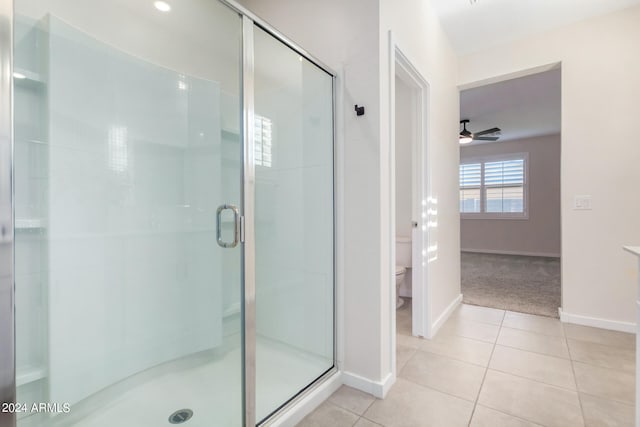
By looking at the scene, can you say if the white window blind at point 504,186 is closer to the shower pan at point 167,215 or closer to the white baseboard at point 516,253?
the white baseboard at point 516,253

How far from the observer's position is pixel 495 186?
6613 millimetres

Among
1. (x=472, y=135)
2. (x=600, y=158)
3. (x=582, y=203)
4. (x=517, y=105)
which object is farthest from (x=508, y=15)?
(x=472, y=135)

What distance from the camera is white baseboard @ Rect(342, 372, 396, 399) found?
1.63 m

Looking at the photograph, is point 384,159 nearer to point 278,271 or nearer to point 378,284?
point 378,284

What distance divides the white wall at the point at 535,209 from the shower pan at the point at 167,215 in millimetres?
6169

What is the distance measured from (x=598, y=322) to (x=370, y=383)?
2.31 metres

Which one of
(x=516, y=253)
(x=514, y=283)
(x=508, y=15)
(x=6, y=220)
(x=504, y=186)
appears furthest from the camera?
(x=504, y=186)

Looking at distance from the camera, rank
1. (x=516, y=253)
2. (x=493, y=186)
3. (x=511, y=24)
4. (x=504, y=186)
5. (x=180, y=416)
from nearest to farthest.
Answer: (x=180, y=416) < (x=511, y=24) < (x=516, y=253) < (x=504, y=186) < (x=493, y=186)

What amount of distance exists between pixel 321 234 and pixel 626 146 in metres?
2.69

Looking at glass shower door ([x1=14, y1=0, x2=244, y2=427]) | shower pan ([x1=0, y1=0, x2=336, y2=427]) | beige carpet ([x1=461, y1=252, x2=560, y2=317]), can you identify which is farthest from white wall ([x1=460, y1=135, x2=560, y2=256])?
glass shower door ([x1=14, y1=0, x2=244, y2=427])

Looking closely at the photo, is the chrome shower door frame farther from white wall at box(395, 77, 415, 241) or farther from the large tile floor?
white wall at box(395, 77, 415, 241)

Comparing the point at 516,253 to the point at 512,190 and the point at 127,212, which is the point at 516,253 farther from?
the point at 127,212

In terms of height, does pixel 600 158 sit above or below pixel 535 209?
above

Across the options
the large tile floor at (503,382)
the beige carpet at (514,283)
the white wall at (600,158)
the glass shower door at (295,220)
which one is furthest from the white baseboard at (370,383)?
the white wall at (600,158)
